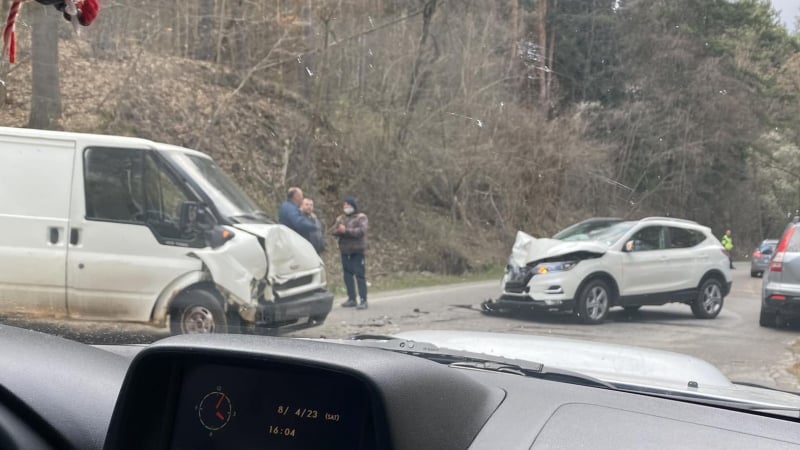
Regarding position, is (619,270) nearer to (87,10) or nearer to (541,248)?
(541,248)

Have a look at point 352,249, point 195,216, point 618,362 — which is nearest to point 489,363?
point 618,362

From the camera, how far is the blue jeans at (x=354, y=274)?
988 cm

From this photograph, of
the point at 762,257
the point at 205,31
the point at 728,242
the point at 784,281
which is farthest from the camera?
the point at 205,31

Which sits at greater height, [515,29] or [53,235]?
[515,29]

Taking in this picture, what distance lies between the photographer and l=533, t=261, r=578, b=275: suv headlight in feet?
26.9

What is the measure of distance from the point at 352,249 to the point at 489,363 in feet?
25.4

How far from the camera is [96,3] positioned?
11.0 ft

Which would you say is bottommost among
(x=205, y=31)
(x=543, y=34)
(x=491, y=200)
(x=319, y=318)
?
(x=319, y=318)

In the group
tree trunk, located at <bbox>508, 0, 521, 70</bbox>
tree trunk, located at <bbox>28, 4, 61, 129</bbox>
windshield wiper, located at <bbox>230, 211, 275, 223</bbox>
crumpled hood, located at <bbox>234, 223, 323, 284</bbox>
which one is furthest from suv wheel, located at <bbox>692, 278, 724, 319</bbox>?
tree trunk, located at <bbox>28, 4, 61, 129</bbox>

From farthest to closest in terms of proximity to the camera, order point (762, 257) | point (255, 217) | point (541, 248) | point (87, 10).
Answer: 1. point (541, 248)
2. point (255, 217)
3. point (762, 257)
4. point (87, 10)

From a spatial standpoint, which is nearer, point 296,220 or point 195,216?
point 195,216

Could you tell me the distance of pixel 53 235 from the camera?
7.64 m

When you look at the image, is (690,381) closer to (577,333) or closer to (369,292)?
(577,333)

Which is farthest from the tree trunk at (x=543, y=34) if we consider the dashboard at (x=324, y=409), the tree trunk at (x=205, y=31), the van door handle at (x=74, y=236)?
the tree trunk at (x=205, y=31)
